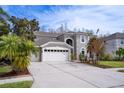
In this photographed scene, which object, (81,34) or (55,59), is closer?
(55,59)

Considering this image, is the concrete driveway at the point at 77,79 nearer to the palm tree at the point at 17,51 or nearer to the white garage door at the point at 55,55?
the palm tree at the point at 17,51

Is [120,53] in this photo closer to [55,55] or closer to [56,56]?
[56,56]

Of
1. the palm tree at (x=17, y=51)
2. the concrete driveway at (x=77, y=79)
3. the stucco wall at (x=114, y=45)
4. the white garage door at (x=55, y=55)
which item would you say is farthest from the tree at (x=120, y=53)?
the palm tree at (x=17, y=51)

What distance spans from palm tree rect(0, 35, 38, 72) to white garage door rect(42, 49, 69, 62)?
14.1 meters

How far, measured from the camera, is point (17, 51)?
15.2m

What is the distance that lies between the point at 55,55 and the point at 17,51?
50.1ft

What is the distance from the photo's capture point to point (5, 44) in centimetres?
1500

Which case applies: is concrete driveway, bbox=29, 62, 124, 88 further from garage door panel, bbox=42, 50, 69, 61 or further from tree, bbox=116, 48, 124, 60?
tree, bbox=116, 48, 124, 60

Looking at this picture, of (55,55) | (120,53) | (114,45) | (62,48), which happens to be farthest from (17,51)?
(114,45)
